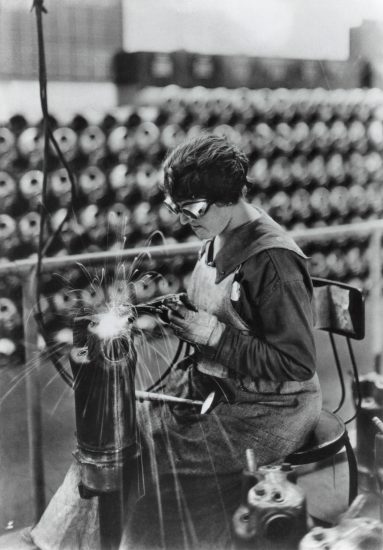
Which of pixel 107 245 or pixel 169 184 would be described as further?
pixel 107 245

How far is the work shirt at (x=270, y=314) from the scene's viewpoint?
2.93 feet

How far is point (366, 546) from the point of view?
0.89m

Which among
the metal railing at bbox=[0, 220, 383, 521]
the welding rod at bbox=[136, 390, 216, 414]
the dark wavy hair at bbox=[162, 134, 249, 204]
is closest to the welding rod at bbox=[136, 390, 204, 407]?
the welding rod at bbox=[136, 390, 216, 414]

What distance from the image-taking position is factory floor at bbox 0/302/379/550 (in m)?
1.04

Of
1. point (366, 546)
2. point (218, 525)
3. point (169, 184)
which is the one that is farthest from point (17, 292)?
point (366, 546)

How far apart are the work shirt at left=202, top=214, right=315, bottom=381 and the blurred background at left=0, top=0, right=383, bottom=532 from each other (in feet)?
0.76

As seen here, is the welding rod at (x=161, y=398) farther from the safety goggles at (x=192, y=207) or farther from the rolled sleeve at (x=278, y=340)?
the safety goggles at (x=192, y=207)

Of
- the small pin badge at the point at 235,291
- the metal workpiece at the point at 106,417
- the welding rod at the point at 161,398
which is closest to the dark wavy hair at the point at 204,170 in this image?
the small pin badge at the point at 235,291

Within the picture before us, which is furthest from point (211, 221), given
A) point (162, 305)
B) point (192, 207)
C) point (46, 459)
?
point (46, 459)

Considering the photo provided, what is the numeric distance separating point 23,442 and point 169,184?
58 centimetres

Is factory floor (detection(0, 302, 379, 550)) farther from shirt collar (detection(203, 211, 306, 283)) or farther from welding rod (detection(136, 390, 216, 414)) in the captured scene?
shirt collar (detection(203, 211, 306, 283))

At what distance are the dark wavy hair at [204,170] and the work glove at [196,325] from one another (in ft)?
0.57

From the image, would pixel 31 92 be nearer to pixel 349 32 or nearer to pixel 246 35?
pixel 246 35

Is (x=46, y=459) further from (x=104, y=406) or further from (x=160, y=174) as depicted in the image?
(x=160, y=174)
